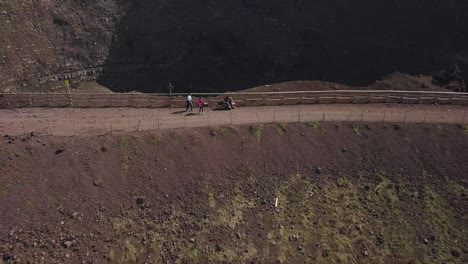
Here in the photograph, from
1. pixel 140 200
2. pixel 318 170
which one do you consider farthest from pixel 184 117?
pixel 318 170

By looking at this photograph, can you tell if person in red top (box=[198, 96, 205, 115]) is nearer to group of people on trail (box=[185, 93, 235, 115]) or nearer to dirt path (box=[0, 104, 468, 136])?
group of people on trail (box=[185, 93, 235, 115])

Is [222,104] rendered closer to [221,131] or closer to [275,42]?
[221,131]

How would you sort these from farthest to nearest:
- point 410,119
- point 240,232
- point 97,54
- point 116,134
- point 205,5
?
point 205,5, point 97,54, point 410,119, point 116,134, point 240,232

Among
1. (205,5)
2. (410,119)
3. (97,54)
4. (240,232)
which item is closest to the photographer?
(240,232)

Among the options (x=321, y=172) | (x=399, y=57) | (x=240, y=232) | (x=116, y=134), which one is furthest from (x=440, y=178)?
(x=116, y=134)

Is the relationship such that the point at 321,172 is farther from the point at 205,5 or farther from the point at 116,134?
the point at 205,5

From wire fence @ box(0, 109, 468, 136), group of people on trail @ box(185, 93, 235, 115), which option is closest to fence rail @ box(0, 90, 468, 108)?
group of people on trail @ box(185, 93, 235, 115)
